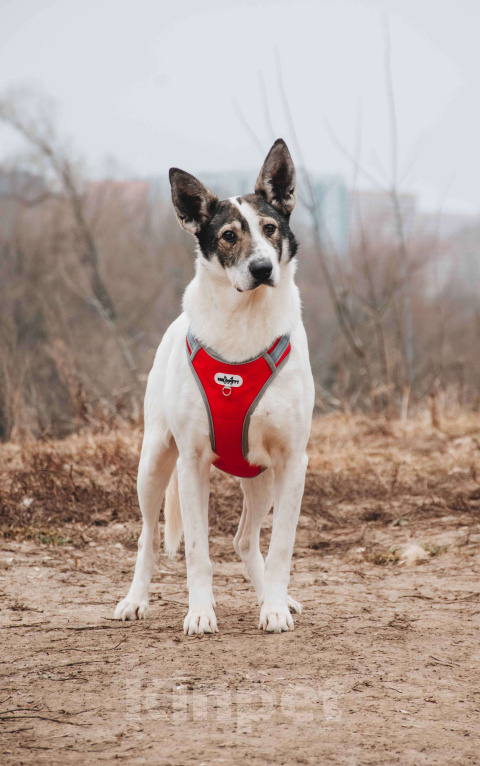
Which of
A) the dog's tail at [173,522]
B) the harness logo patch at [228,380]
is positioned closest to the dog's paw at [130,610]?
the dog's tail at [173,522]

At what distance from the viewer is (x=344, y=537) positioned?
17.2 feet

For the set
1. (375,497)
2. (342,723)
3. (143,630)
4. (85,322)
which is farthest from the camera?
(85,322)

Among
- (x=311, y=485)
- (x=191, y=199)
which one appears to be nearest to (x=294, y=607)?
(x=191, y=199)

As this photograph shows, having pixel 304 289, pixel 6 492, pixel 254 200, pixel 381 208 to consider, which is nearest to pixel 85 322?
pixel 304 289

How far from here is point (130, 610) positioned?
350 cm

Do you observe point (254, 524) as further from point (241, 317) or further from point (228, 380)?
point (241, 317)

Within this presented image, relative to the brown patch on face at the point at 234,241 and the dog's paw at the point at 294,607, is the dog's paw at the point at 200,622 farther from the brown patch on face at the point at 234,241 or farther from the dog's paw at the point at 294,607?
the brown patch on face at the point at 234,241

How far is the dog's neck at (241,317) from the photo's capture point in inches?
135

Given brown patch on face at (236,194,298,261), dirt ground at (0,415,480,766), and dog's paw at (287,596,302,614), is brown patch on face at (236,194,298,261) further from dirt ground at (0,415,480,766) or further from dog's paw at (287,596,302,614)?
dirt ground at (0,415,480,766)

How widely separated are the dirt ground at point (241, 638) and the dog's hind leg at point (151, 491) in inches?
8.0

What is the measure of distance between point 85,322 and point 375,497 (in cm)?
1680

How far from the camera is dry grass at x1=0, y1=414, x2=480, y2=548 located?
5.36 m

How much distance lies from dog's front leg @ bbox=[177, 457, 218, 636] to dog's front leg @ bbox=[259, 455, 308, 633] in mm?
251

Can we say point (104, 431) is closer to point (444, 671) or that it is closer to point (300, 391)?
point (300, 391)
